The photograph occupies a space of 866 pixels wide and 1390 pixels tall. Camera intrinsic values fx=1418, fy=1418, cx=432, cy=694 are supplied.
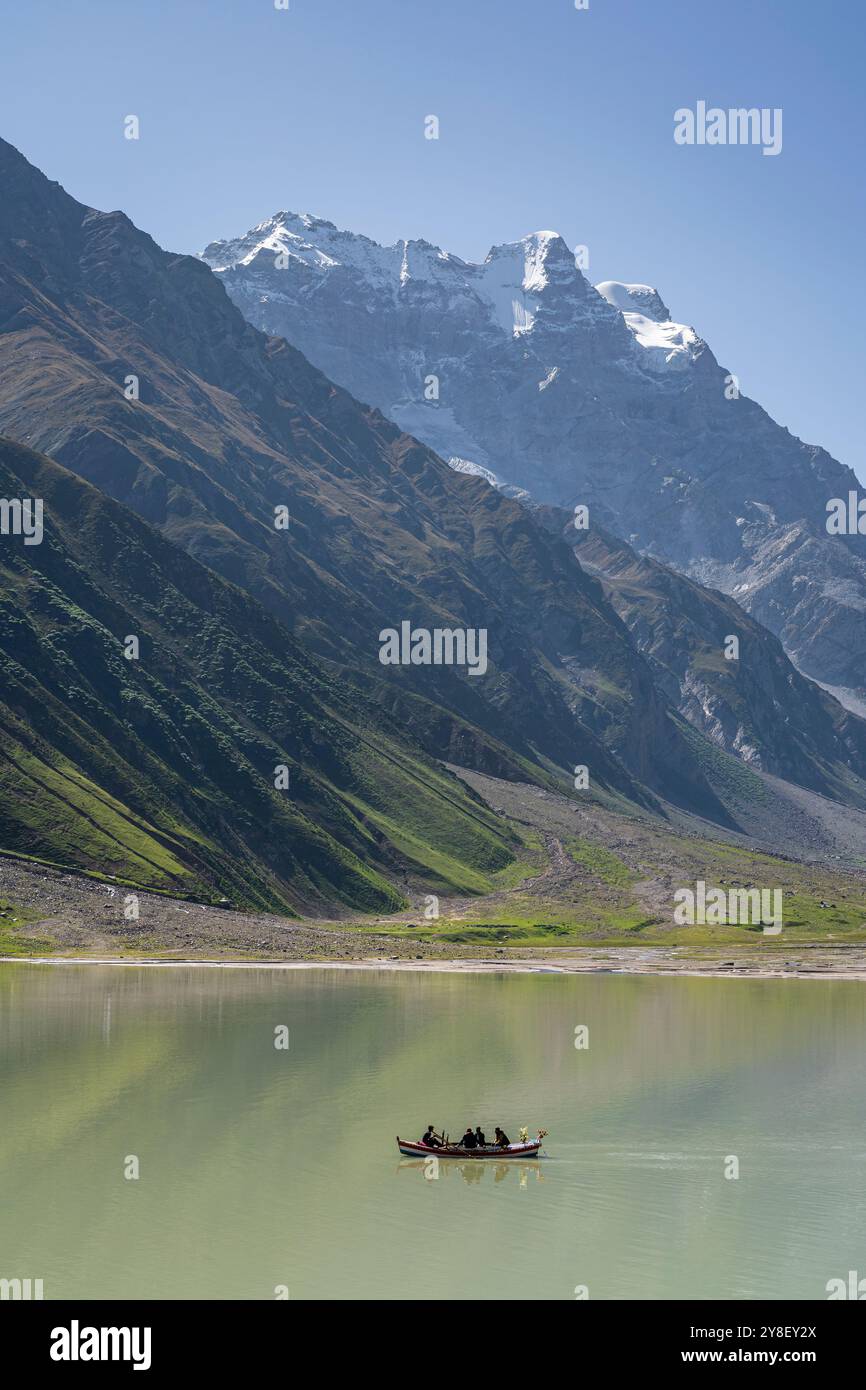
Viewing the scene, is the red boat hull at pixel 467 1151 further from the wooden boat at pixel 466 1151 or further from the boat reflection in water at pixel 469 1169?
the boat reflection in water at pixel 469 1169

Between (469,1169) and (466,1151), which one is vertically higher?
(466,1151)

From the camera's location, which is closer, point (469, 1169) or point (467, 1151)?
point (467, 1151)

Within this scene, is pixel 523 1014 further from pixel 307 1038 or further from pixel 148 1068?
pixel 148 1068

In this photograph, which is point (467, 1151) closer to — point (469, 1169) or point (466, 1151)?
point (466, 1151)

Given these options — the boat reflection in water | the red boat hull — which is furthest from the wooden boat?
the boat reflection in water

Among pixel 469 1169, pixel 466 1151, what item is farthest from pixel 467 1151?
pixel 469 1169

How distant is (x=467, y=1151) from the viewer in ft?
263

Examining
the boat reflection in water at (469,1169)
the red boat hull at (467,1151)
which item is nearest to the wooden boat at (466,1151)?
the red boat hull at (467,1151)

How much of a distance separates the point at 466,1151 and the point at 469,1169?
1.18 meters

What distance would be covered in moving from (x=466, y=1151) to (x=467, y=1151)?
6 centimetres
